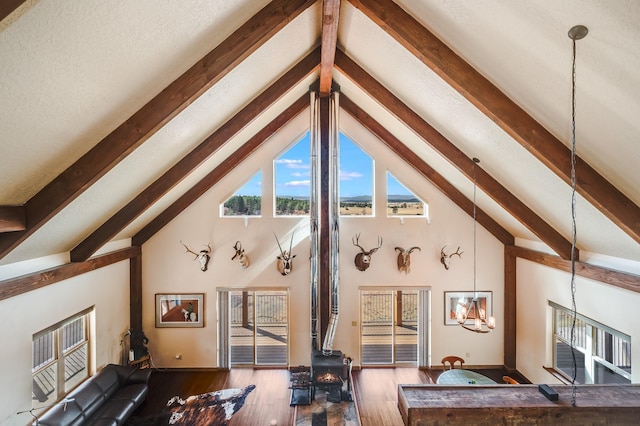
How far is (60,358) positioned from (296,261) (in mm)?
4638

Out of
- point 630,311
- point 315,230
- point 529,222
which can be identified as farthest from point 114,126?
point 630,311

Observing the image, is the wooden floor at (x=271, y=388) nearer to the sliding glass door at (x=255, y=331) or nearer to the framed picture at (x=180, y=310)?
the sliding glass door at (x=255, y=331)

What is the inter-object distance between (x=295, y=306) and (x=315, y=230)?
2.00m

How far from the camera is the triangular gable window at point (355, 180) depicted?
796cm

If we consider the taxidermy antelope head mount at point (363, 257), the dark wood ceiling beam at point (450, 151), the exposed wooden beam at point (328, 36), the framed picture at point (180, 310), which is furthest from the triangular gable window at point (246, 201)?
the dark wood ceiling beam at point (450, 151)

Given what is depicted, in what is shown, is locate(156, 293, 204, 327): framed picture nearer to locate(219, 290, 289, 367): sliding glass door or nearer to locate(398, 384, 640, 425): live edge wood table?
locate(219, 290, 289, 367): sliding glass door

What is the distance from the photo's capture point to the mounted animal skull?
7838 millimetres

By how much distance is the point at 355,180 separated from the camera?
317 inches

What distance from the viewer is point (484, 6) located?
285 centimetres

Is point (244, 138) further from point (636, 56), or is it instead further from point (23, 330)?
point (636, 56)

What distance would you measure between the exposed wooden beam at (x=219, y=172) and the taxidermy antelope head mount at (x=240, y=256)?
146 centimetres

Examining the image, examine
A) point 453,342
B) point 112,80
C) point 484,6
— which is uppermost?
point 484,6

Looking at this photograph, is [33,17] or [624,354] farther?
[624,354]

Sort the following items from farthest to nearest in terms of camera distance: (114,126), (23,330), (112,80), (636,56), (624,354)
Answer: (624,354) → (23,330) → (114,126) → (112,80) → (636,56)
